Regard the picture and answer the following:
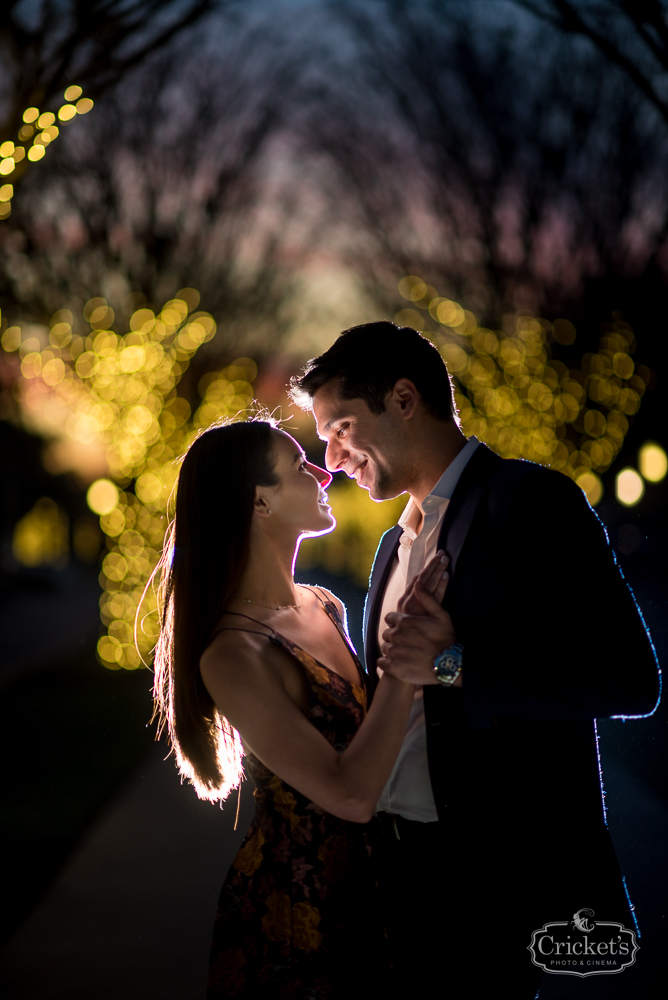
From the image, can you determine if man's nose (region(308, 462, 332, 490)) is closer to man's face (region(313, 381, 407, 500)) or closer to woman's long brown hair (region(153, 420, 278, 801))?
man's face (region(313, 381, 407, 500))

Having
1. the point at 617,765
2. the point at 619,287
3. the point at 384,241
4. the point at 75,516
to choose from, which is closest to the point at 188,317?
the point at 384,241

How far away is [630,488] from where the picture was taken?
7719 millimetres

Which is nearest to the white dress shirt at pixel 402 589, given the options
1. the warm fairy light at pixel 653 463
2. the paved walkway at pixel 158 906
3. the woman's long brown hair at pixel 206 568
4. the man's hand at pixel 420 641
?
the man's hand at pixel 420 641

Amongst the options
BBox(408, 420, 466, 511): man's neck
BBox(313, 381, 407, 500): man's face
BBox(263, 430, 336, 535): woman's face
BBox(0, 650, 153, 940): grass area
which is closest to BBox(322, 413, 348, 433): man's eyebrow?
BBox(313, 381, 407, 500): man's face

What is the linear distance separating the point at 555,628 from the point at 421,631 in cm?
34

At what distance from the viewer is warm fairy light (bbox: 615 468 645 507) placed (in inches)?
299

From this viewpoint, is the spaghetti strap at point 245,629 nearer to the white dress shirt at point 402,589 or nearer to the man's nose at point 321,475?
the white dress shirt at point 402,589

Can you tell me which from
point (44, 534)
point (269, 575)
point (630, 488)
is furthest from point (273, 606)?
point (44, 534)

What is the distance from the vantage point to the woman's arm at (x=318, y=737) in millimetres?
1976

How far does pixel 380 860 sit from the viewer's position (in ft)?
7.43

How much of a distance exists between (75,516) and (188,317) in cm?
2693

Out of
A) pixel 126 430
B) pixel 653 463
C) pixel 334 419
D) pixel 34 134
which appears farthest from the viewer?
pixel 126 430

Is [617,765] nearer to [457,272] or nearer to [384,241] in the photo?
[457,272]

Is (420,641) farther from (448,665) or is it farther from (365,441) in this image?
(365,441)
